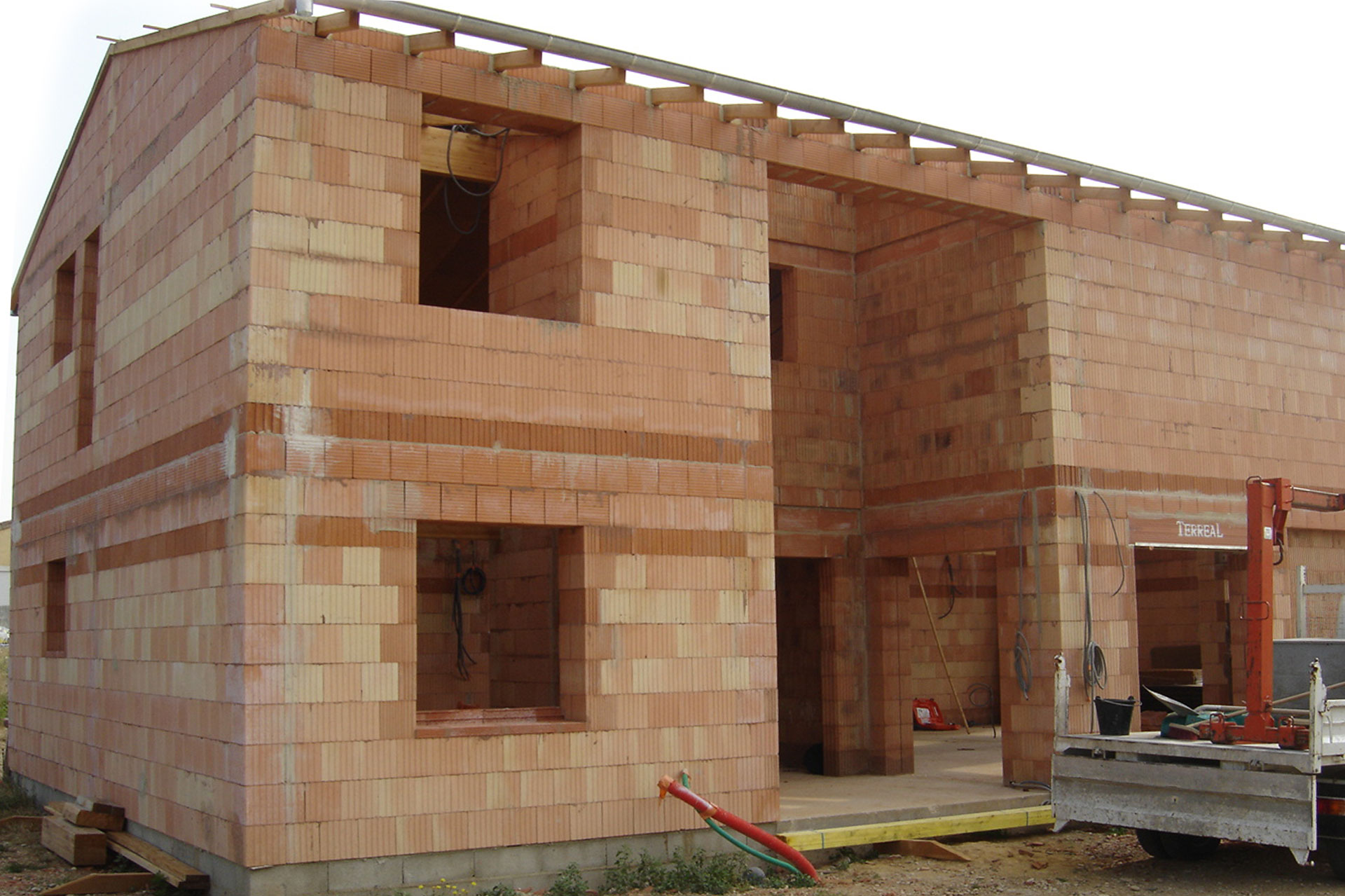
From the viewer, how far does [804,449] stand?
16359mm

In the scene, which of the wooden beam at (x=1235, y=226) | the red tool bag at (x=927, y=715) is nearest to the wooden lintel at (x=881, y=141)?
the wooden beam at (x=1235, y=226)

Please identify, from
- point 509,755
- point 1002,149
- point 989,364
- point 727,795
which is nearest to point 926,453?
point 989,364

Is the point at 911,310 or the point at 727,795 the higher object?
the point at 911,310

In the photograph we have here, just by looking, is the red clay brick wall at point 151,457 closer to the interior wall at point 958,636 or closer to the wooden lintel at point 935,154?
the wooden lintel at point 935,154

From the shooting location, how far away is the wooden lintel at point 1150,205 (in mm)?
15039

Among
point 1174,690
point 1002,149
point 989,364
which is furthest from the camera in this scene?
point 1174,690

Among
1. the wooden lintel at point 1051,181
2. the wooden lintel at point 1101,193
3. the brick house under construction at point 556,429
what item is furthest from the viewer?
the wooden lintel at point 1101,193

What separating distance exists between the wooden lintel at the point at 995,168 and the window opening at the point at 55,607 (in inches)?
425

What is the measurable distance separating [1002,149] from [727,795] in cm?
692

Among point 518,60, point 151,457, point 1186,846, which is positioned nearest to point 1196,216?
point 1186,846

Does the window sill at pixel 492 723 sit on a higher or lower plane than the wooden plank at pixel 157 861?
higher

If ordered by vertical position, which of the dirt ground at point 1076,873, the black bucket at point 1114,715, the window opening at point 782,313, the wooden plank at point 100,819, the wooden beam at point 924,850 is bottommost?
the dirt ground at point 1076,873

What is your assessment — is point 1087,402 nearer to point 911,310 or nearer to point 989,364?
point 989,364

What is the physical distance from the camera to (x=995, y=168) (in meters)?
13.9
